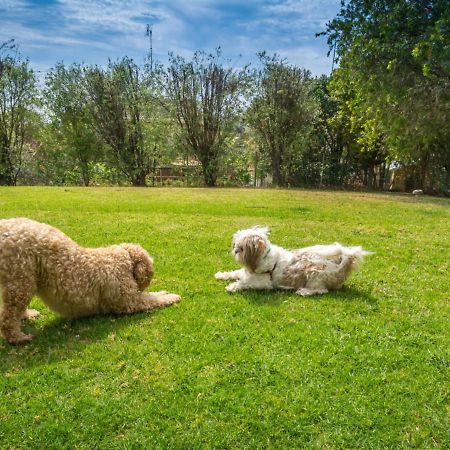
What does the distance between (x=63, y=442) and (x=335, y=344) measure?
256 centimetres

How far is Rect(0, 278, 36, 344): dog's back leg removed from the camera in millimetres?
3762

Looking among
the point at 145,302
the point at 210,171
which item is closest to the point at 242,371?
the point at 145,302

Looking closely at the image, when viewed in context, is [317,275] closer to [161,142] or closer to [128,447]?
[128,447]

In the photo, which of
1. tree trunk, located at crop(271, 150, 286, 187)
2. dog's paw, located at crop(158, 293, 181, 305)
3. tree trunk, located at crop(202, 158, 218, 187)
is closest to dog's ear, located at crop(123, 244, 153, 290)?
dog's paw, located at crop(158, 293, 181, 305)

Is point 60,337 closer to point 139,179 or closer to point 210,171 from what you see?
point 210,171

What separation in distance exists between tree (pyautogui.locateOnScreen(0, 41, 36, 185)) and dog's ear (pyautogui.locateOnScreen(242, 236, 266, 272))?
24.3 metres

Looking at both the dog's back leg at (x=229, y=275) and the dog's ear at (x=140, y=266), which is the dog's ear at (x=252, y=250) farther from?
the dog's ear at (x=140, y=266)

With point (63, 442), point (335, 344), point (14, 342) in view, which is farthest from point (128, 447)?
point (335, 344)

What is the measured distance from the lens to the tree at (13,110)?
78.5ft

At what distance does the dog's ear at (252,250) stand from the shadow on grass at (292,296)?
0.39m

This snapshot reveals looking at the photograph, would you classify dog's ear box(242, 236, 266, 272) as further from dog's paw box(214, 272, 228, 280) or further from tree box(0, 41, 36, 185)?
tree box(0, 41, 36, 185)

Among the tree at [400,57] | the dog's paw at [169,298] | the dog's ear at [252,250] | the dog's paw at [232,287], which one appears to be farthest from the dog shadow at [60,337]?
the tree at [400,57]

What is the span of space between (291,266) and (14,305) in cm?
335

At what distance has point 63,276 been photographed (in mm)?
4066
